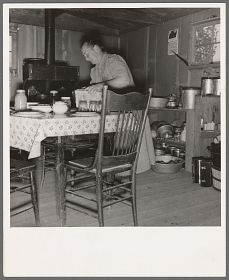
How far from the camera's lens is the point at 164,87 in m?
6.11

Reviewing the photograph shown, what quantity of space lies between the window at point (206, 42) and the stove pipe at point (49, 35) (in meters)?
2.37

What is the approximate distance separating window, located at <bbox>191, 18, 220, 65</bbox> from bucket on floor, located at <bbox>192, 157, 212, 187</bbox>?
179cm

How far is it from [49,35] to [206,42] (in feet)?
8.67

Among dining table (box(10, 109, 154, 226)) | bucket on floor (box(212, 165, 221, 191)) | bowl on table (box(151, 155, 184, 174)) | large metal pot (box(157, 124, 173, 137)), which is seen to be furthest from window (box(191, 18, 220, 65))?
dining table (box(10, 109, 154, 226))

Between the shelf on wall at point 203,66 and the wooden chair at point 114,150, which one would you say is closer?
the wooden chair at point 114,150

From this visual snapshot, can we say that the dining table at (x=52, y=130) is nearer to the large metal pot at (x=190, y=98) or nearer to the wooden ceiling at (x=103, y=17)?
the large metal pot at (x=190, y=98)

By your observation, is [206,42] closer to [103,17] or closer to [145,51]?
[145,51]

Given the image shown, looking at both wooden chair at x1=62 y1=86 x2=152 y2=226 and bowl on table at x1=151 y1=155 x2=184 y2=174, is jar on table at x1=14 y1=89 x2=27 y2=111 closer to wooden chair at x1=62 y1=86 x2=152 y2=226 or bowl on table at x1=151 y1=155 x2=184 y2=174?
wooden chair at x1=62 y1=86 x2=152 y2=226

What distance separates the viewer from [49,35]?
592 cm

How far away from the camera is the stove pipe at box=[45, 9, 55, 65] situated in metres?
5.80

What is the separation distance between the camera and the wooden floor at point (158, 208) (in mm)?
2803

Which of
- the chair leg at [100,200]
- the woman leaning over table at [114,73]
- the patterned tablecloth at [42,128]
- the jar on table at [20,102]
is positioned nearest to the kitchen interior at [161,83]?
the woman leaning over table at [114,73]

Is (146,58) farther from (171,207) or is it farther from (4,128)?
(4,128)

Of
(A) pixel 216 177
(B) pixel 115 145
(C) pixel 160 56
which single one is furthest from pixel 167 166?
(C) pixel 160 56
